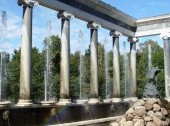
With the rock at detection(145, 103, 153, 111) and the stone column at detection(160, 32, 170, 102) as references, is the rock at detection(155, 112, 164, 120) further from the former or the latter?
the stone column at detection(160, 32, 170, 102)

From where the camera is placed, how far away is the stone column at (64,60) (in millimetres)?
47375

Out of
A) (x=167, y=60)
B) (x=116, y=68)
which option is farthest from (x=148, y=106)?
(x=167, y=60)

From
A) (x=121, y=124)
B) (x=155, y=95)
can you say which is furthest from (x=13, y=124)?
(x=155, y=95)

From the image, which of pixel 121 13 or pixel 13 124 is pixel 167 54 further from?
pixel 13 124

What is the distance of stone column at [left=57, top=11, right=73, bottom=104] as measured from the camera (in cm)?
4738

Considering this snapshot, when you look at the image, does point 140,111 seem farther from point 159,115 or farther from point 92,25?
point 92,25

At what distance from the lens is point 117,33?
204ft

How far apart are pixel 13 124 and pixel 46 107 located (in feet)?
15.5

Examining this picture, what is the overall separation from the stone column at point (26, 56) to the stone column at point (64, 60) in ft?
24.3

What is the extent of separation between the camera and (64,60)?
157ft

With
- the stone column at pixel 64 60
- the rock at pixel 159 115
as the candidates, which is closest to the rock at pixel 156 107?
the rock at pixel 159 115

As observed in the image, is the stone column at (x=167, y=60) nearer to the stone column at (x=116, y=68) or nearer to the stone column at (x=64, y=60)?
the stone column at (x=116, y=68)

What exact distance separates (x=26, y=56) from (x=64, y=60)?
7847 millimetres

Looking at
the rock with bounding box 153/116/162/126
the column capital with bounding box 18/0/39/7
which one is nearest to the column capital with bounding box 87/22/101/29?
the column capital with bounding box 18/0/39/7
